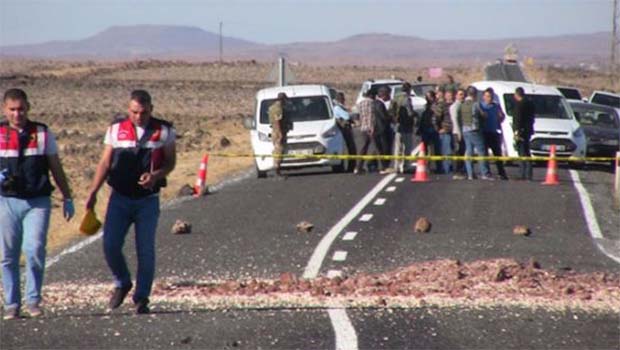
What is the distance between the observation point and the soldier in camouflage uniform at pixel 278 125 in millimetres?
27531

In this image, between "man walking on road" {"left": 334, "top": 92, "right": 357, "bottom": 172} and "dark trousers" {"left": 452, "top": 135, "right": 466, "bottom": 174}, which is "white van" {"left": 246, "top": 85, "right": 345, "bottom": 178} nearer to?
"man walking on road" {"left": 334, "top": 92, "right": 357, "bottom": 172}

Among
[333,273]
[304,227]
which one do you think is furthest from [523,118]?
[333,273]

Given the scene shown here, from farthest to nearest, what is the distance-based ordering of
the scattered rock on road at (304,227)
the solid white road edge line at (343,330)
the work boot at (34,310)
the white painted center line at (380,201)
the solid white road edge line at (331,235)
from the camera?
the white painted center line at (380,201) → the scattered rock on road at (304,227) → the solid white road edge line at (331,235) → the work boot at (34,310) → the solid white road edge line at (343,330)

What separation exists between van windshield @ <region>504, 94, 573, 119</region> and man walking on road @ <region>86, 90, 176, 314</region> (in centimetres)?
2055

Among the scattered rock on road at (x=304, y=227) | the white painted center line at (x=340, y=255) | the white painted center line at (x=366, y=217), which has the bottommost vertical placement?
the white painted center line at (x=366, y=217)

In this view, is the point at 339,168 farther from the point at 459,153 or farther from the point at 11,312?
the point at 11,312

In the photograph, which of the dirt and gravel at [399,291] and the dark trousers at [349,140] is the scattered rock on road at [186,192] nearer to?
the dark trousers at [349,140]

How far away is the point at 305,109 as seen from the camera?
29.8m

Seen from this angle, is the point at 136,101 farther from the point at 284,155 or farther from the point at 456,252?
the point at 284,155

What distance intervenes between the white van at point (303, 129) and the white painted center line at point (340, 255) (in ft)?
38.1

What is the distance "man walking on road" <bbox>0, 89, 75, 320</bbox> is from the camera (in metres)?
11.6

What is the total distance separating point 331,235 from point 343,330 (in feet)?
23.5

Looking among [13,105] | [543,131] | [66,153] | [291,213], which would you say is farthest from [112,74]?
[13,105]

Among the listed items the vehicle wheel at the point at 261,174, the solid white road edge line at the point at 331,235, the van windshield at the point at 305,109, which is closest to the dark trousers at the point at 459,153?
the solid white road edge line at the point at 331,235
